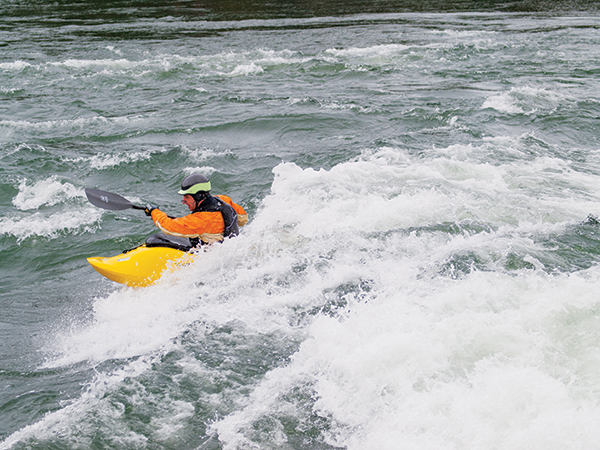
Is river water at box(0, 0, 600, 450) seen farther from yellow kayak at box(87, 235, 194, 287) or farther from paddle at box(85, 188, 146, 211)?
paddle at box(85, 188, 146, 211)

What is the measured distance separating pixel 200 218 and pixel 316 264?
1432mm

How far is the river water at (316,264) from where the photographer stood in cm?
423

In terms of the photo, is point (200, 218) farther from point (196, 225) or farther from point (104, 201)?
point (104, 201)

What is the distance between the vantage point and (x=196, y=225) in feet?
20.2

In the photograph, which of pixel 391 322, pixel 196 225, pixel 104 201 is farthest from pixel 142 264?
pixel 391 322

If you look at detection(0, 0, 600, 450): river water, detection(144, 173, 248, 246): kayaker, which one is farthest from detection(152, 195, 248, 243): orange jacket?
detection(0, 0, 600, 450): river water

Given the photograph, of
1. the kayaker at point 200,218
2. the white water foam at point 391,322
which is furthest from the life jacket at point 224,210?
the white water foam at point 391,322

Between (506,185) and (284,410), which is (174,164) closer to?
(506,185)

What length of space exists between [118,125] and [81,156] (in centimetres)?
182

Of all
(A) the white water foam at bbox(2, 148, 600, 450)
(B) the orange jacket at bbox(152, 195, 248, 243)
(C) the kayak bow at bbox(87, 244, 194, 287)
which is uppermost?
(B) the orange jacket at bbox(152, 195, 248, 243)

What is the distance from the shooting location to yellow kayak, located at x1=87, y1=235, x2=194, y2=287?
19.7 feet

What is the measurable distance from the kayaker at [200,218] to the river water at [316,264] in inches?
8.8

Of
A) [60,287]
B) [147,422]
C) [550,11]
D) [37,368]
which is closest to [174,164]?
[60,287]

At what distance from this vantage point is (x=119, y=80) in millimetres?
15414
